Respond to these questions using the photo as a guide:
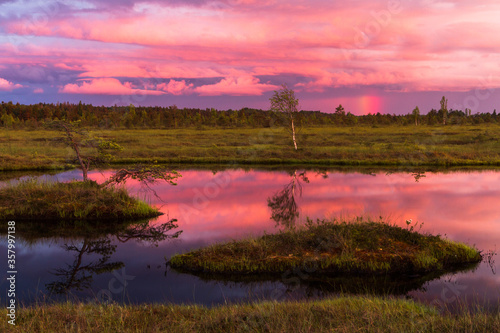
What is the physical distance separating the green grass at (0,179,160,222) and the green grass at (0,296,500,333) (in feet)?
32.8

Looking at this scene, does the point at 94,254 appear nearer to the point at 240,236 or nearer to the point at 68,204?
the point at 68,204

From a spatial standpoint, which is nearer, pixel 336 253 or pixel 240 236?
pixel 336 253

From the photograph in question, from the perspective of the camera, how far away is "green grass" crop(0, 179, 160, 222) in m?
17.9

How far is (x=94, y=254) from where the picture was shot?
552 inches

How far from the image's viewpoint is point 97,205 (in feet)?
59.7

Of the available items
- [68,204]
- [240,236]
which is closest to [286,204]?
[240,236]

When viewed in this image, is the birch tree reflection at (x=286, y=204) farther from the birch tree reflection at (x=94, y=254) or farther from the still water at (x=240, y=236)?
the birch tree reflection at (x=94, y=254)

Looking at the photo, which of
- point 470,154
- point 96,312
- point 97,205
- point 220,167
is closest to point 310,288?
point 96,312

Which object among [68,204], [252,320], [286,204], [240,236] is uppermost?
[68,204]

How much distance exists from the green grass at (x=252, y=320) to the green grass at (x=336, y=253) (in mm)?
3566

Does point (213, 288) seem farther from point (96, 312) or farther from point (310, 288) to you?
point (96, 312)

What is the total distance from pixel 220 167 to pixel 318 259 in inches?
1033

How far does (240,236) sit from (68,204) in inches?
354

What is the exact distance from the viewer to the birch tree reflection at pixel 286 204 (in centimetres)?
1751
